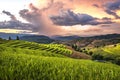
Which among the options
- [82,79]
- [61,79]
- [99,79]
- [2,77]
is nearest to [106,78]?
[99,79]

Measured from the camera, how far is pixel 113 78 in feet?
44.5

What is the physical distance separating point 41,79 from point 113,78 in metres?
4.00

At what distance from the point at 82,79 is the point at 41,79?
1750 mm

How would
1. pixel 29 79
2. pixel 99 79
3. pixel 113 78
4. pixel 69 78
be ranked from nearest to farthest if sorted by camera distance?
pixel 29 79
pixel 69 78
pixel 99 79
pixel 113 78

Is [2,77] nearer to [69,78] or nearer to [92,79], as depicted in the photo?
[69,78]

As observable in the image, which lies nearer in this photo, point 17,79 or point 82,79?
point 17,79

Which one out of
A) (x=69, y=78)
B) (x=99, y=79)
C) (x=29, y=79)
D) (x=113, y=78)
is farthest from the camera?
(x=113, y=78)

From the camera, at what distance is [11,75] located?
11.3m

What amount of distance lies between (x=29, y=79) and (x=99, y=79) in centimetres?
346

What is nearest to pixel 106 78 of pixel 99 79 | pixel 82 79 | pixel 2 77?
pixel 99 79

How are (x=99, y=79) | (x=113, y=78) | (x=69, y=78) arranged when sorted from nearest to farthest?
1. (x=69, y=78)
2. (x=99, y=79)
3. (x=113, y=78)

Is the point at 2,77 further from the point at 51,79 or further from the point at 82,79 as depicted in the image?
the point at 82,79

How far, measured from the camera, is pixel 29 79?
1077 centimetres

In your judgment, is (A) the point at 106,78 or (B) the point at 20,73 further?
(A) the point at 106,78
